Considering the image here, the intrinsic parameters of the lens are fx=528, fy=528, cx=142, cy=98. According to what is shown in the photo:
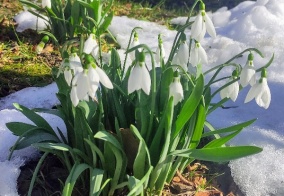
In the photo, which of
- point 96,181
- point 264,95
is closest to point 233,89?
point 264,95

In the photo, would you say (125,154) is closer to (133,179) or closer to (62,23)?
(133,179)

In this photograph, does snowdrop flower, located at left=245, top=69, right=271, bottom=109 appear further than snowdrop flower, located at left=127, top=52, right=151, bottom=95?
Yes

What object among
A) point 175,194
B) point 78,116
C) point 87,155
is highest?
point 78,116

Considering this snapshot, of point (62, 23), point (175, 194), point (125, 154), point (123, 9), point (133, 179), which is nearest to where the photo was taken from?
point (133, 179)

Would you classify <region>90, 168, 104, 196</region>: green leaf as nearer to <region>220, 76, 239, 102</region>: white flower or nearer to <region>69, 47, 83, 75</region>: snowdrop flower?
<region>69, 47, 83, 75</region>: snowdrop flower

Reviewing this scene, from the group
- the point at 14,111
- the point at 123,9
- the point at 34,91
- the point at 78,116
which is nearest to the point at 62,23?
the point at 34,91

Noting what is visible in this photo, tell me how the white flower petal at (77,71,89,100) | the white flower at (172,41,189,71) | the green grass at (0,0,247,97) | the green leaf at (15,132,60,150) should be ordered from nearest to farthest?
the white flower petal at (77,71,89,100) < the white flower at (172,41,189,71) < the green leaf at (15,132,60,150) < the green grass at (0,0,247,97)

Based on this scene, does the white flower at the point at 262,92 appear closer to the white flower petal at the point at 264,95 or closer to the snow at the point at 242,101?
the white flower petal at the point at 264,95

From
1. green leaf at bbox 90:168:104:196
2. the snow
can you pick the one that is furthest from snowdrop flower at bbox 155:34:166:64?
the snow
